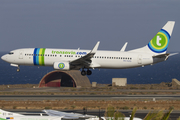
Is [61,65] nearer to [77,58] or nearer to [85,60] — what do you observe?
[77,58]

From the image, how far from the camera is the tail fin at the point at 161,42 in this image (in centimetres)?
5541

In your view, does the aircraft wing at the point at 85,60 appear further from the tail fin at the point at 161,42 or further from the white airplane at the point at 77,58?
the tail fin at the point at 161,42

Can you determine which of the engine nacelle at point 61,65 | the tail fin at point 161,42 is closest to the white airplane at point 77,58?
the engine nacelle at point 61,65

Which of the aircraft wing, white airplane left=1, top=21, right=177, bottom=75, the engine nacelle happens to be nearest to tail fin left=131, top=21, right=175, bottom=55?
white airplane left=1, top=21, right=177, bottom=75

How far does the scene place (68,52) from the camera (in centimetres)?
5212

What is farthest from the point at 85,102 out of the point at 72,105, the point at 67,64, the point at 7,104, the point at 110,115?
the point at 110,115

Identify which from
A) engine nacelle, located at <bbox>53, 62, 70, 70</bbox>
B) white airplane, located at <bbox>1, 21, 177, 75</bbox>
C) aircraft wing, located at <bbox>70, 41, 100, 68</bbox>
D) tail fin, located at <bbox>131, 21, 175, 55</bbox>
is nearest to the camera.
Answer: aircraft wing, located at <bbox>70, 41, 100, 68</bbox>

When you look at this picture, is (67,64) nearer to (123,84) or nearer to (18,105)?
(18,105)

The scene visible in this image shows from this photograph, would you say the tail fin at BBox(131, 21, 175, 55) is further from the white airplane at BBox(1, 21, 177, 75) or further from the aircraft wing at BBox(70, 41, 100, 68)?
the aircraft wing at BBox(70, 41, 100, 68)

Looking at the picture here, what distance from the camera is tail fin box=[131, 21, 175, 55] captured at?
55.4m

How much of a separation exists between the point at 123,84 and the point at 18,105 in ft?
139

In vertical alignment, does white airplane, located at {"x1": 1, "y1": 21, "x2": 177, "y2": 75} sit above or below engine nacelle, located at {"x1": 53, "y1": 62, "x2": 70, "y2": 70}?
above

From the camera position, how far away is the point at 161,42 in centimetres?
5628

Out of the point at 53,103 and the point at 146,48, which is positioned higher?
the point at 146,48
